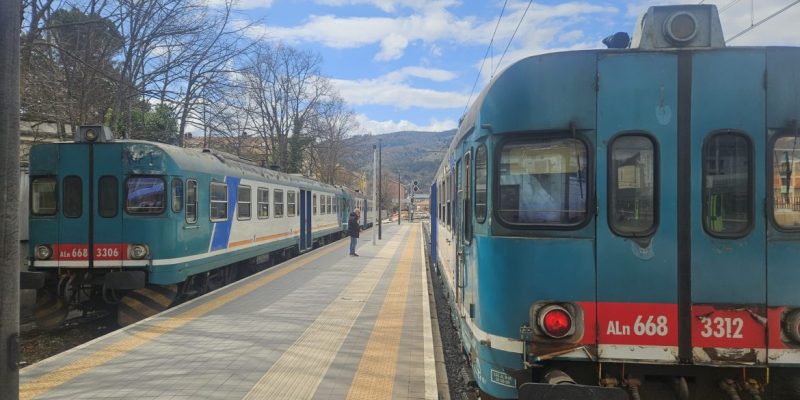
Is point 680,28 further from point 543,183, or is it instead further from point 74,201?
point 74,201

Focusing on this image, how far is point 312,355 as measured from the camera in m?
6.65

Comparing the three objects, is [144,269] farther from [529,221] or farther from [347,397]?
[529,221]

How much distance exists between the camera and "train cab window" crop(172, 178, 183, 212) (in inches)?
379

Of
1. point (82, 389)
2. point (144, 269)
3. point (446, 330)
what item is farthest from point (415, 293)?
point (82, 389)

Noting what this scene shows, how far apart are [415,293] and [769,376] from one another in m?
8.20

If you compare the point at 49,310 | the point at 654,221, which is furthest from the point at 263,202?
the point at 654,221

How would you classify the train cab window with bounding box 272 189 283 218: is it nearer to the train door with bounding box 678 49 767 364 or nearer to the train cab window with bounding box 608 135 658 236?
the train cab window with bounding box 608 135 658 236

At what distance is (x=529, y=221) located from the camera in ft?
12.8

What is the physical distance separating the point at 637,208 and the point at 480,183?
1.18m

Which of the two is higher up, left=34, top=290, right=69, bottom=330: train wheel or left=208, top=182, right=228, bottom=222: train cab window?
left=208, top=182, right=228, bottom=222: train cab window

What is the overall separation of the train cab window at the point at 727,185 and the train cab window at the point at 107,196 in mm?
8982

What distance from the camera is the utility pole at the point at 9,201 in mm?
3385

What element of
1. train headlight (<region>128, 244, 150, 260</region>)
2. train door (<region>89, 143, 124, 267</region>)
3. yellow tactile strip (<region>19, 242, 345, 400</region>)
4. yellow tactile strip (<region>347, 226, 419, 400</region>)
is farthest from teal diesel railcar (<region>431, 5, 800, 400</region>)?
train door (<region>89, 143, 124, 267</region>)

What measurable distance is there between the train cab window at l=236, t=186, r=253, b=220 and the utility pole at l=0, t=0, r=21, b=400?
9329 millimetres
